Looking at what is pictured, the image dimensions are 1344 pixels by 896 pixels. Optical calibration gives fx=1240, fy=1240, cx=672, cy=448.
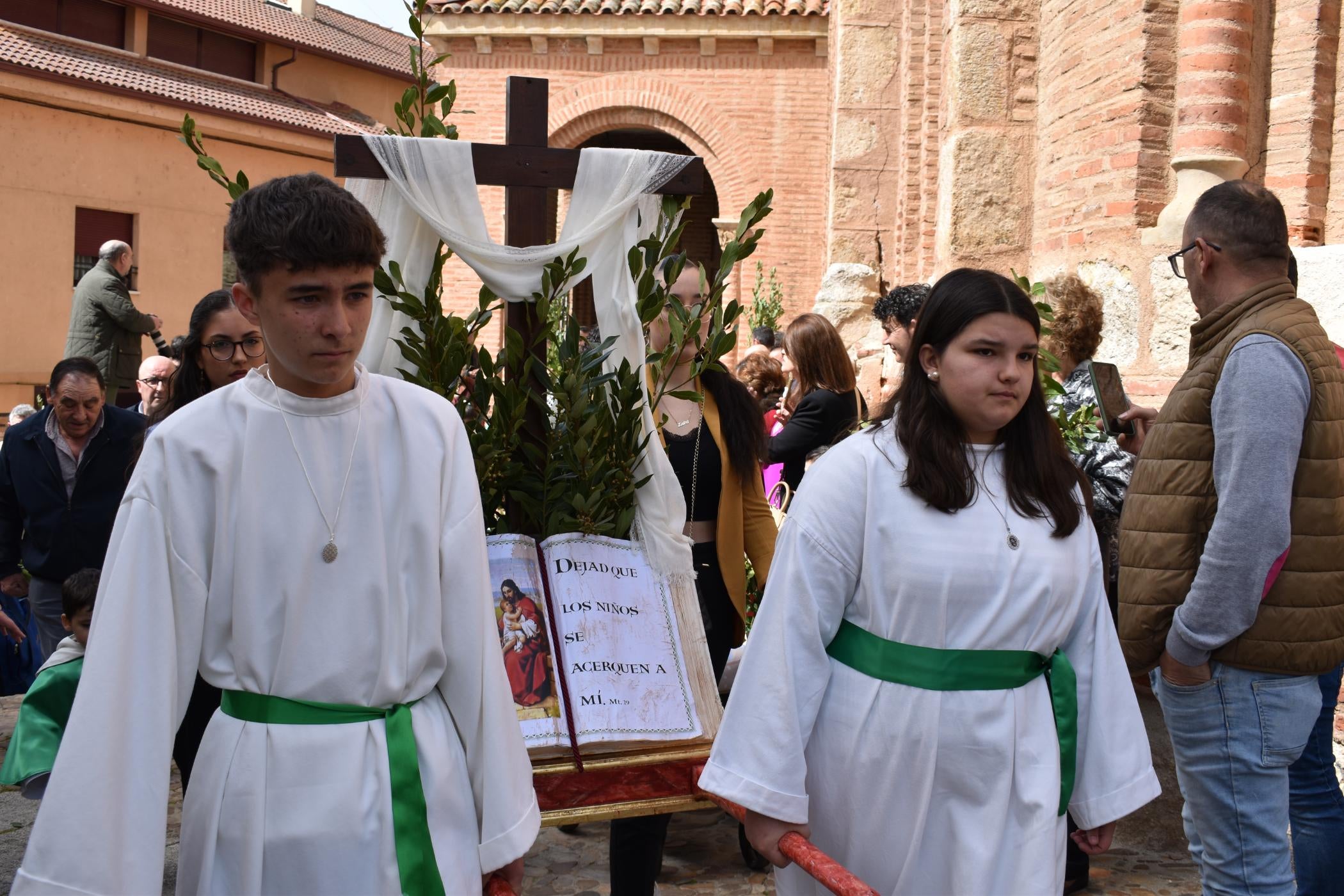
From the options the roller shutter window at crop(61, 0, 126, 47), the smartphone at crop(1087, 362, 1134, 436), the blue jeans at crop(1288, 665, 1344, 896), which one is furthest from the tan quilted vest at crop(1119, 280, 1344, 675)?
the roller shutter window at crop(61, 0, 126, 47)

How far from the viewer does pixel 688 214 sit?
842 inches

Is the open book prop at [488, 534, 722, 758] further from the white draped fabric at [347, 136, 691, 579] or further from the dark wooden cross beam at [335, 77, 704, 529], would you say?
the dark wooden cross beam at [335, 77, 704, 529]

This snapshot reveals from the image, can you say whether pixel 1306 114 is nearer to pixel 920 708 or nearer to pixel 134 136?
pixel 920 708

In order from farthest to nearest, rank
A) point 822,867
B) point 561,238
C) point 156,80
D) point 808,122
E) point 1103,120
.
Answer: point 156,80 → point 808,122 → point 1103,120 → point 561,238 → point 822,867

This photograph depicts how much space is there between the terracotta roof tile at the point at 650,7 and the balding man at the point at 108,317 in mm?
9076

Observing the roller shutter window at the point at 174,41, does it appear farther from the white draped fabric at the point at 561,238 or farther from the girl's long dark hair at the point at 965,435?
the girl's long dark hair at the point at 965,435

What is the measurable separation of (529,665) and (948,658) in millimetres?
1211

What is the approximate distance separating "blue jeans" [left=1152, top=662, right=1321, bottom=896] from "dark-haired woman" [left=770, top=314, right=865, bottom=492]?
2.45 m

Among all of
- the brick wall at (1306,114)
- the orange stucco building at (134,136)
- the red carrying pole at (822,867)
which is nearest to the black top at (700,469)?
the red carrying pole at (822,867)

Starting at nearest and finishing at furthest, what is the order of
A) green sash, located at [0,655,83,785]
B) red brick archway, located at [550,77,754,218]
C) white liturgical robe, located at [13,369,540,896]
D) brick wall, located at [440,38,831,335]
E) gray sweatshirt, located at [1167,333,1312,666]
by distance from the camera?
white liturgical robe, located at [13,369,540,896], green sash, located at [0,655,83,785], gray sweatshirt, located at [1167,333,1312,666], brick wall, located at [440,38,831,335], red brick archway, located at [550,77,754,218]

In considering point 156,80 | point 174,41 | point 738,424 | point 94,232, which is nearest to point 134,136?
point 156,80

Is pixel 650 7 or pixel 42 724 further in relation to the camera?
pixel 650 7

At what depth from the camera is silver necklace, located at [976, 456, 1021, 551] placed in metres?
2.49

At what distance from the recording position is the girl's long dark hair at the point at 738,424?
4.00 meters
